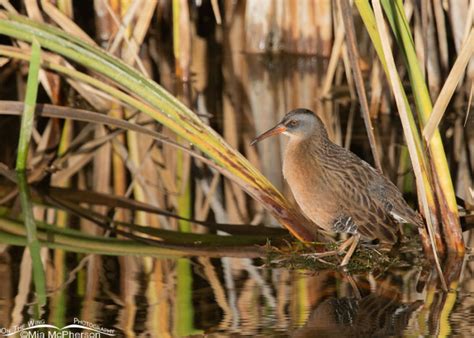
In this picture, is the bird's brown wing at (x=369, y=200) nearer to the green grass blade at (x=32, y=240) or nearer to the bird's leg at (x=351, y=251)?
the bird's leg at (x=351, y=251)

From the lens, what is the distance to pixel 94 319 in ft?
13.1

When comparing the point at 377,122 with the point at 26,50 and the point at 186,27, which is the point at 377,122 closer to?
the point at 186,27

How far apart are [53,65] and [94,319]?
202cm

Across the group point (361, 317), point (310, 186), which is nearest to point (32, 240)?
point (310, 186)

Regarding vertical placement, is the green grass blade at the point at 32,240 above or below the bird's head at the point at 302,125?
below

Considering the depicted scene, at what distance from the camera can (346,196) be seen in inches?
189

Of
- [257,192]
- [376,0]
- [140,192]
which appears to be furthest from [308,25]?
[376,0]

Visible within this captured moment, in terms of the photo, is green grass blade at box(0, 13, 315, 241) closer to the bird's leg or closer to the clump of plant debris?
the clump of plant debris

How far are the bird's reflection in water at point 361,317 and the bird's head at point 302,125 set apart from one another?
1.00 metres

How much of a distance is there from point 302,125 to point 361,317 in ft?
4.32

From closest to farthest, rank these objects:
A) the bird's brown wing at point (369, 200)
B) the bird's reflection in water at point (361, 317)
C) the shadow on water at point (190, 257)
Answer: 1. the bird's reflection in water at point (361, 317)
2. the shadow on water at point (190, 257)
3. the bird's brown wing at point (369, 200)

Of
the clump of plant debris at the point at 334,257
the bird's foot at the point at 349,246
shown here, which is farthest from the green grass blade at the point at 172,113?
the bird's foot at the point at 349,246

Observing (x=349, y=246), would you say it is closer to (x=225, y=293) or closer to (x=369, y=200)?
(x=369, y=200)

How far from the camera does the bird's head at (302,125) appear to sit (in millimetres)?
5125
